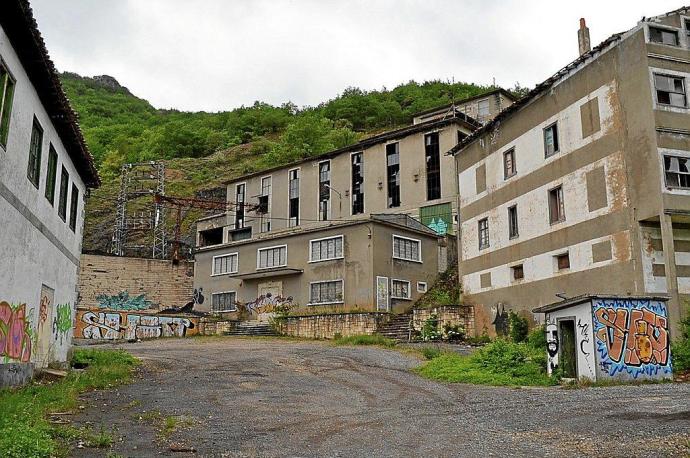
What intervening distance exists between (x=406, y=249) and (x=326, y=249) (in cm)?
438

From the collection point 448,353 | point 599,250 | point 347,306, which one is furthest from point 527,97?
point 347,306

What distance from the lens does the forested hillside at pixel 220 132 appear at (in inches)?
2926

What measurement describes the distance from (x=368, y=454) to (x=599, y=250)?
52.3 ft

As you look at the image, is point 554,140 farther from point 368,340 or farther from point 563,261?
point 368,340

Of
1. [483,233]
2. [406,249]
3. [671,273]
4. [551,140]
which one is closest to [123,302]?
[406,249]

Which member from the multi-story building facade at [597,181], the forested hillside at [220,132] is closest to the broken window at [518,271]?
the multi-story building facade at [597,181]

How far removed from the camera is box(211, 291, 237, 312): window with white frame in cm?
3794

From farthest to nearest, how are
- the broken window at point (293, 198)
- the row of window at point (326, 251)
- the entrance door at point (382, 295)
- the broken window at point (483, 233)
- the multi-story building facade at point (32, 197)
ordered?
the broken window at point (293, 198) → the row of window at point (326, 251) → the entrance door at point (382, 295) → the broken window at point (483, 233) → the multi-story building facade at point (32, 197)

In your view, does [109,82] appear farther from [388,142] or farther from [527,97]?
[527,97]

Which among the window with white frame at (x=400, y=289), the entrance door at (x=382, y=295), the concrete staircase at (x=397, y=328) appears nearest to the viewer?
the concrete staircase at (x=397, y=328)

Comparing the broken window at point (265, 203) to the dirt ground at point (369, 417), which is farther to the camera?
the broken window at point (265, 203)

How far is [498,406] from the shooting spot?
11969mm

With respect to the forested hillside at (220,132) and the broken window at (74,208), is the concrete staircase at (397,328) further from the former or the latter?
the forested hillside at (220,132)

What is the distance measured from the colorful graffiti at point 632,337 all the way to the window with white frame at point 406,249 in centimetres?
1805
